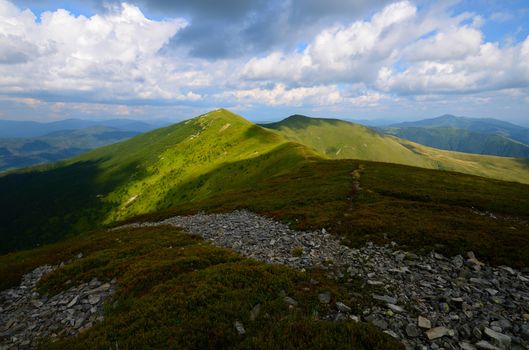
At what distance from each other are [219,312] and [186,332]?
4.83 feet

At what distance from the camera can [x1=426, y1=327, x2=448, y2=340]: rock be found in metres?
9.45

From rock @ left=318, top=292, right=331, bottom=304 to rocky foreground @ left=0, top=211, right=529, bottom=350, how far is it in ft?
0.15

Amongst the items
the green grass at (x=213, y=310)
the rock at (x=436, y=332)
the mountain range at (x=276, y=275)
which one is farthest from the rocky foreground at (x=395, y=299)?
the green grass at (x=213, y=310)

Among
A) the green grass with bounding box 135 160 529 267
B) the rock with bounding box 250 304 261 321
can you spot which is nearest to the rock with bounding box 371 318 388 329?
the rock with bounding box 250 304 261 321

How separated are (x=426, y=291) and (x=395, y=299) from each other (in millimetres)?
2111

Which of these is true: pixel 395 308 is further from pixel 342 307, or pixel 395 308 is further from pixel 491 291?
pixel 491 291

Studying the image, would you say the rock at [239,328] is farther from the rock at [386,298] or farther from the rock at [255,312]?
the rock at [386,298]

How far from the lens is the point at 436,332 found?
31.7ft

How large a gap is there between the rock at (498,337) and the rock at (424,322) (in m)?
1.77

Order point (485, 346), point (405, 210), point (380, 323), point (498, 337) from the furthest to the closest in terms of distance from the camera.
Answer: point (405, 210) → point (380, 323) → point (498, 337) → point (485, 346)

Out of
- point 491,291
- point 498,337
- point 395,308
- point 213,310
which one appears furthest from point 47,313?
point 491,291

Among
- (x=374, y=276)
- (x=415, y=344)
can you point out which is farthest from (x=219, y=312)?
(x=374, y=276)

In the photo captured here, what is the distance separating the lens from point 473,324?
1025 cm

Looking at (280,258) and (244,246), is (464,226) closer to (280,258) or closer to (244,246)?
(280,258)
